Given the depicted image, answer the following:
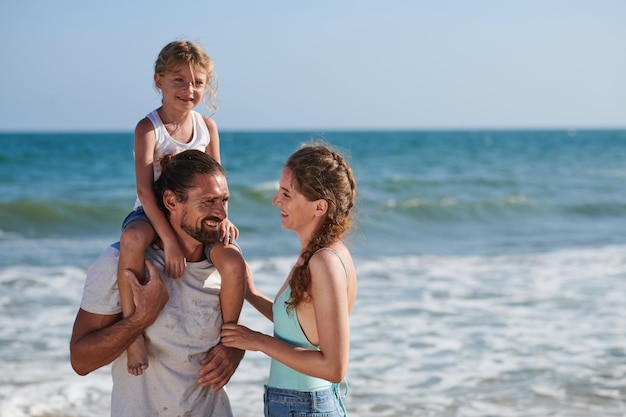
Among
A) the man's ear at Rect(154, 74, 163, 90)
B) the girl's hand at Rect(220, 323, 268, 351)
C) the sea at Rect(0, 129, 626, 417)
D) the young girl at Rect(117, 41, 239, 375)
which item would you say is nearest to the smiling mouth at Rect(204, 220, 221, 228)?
the young girl at Rect(117, 41, 239, 375)

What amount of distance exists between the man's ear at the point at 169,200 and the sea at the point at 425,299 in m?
0.65

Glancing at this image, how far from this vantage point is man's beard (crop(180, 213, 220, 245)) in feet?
9.55

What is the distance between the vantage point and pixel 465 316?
8.09 meters

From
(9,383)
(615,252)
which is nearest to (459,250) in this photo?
(615,252)

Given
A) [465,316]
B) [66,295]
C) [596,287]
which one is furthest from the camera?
[596,287]

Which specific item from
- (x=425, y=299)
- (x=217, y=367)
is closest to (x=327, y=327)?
(x=217, y=367)

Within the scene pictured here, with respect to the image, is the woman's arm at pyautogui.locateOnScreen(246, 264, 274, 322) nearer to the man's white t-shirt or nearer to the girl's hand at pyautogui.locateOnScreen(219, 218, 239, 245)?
the girl's hand at pyautogui.locateOnScreen(219, 218, 239, 245)

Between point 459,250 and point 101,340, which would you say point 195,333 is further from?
point 459,250

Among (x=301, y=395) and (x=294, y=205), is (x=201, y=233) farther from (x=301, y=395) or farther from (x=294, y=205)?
(x=301, y=395)

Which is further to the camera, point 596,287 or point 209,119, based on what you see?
point 596,287

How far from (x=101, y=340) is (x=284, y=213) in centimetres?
74

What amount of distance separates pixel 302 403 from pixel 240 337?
1.00ft

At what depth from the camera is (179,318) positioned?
2.87 m

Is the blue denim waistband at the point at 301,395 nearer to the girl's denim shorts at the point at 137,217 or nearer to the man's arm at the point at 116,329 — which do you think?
the man's arm at the point at 116,329
